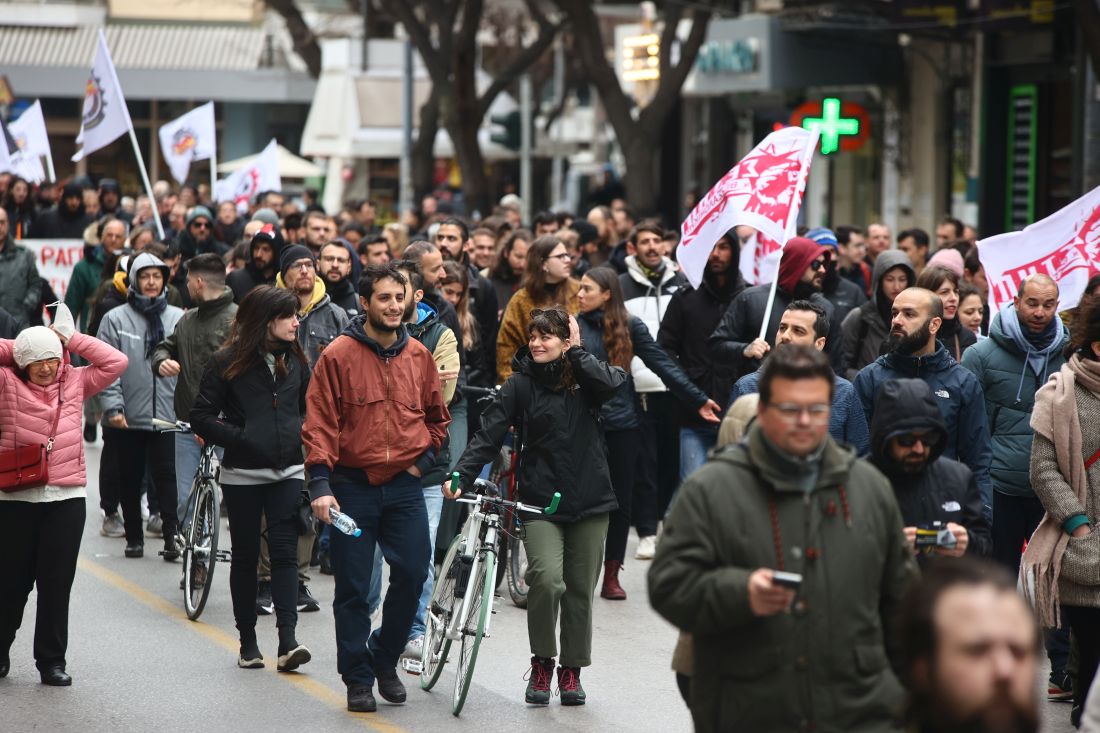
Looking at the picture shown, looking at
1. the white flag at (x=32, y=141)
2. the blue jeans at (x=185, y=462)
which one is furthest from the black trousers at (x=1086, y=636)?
the white flag at (x=32, y=141)

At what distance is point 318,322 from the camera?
32.8 ft

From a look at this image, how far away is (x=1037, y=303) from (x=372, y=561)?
10.4 ft

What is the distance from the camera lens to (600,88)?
77.6 feet

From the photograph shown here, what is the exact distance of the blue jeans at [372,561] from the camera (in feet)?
24.8

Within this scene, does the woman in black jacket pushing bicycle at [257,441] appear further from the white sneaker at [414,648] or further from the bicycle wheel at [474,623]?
the bicycle wheel at [474,623]

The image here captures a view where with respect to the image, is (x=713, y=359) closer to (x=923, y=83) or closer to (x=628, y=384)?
(x=628, y=384)

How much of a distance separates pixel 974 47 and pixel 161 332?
14.8m

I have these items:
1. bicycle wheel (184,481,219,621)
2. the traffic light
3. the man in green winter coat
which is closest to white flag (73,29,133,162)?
bicycle wheel (184,481,219,621)

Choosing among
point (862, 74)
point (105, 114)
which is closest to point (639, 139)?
point (862, 74)

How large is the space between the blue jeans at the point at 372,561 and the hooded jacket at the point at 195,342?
278 centimetres

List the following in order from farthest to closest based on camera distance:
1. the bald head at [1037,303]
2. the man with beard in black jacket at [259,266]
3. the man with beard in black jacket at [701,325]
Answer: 1. the man with beard in black jacket at [259,266]
2. the man with beard in black jacket at [701,325]
3. the bald head at [1037,303]

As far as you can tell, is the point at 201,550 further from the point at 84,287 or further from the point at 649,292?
the point at 84,287

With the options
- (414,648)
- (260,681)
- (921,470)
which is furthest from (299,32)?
(921,470)

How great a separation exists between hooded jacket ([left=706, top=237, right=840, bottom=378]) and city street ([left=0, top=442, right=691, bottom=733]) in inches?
58.8
